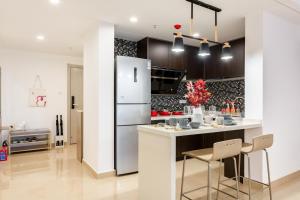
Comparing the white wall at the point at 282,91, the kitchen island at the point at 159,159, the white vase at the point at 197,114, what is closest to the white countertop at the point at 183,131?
the kitchen island at the point at 159,159

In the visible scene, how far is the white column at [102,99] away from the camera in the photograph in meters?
3.32

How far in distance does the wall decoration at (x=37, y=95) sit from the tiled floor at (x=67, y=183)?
1640mm

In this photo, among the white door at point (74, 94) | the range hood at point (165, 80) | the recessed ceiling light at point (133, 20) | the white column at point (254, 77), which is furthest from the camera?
the white door at point (74, 94)

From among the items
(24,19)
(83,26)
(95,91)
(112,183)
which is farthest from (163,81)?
(24,19)

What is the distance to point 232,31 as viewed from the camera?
3855 mm

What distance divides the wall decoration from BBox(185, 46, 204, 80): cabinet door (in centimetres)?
380

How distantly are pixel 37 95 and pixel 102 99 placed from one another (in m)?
3.05

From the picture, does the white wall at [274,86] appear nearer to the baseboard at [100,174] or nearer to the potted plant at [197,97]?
the potted plant at [197,97]

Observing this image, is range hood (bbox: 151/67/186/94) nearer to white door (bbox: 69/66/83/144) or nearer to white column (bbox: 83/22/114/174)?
white column (bbox: 83/22/114/174)

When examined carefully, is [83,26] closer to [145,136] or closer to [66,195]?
[145,136]

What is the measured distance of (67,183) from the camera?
10.3ft

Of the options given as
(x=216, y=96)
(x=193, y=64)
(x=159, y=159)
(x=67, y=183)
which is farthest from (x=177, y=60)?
(x=67, y=183)

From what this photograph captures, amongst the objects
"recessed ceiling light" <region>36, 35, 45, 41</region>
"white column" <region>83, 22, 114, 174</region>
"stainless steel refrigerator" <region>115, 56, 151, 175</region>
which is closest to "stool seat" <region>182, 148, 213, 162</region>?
"stainless steel refrigerator" <region>115, 56, 151, 175</region>

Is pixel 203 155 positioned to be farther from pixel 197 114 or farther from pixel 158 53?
pixel 158 53
